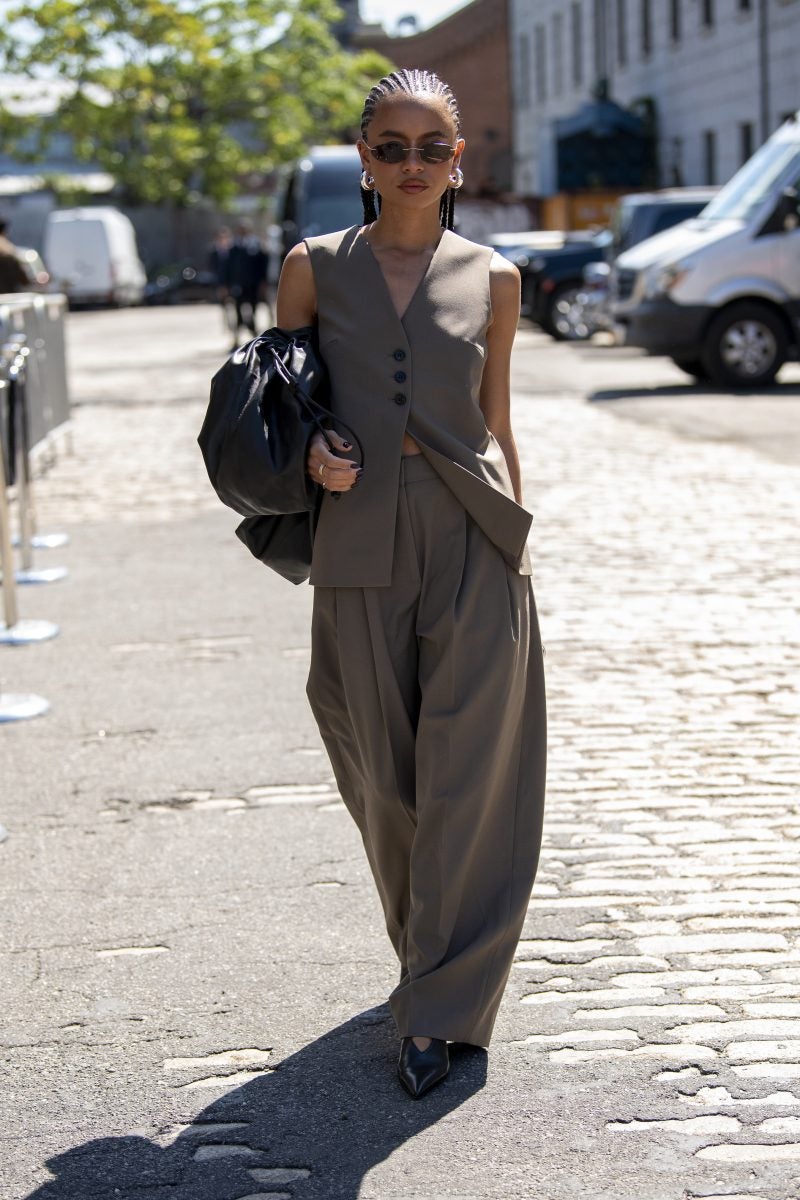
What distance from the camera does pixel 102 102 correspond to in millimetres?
62500

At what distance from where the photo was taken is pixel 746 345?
18.7 m

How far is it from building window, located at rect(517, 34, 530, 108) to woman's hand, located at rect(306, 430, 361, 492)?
56.8 metres

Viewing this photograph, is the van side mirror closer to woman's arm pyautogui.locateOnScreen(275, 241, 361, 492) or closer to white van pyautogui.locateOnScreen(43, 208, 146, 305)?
woman's arm pyautogui.locateOnScreen(275, 241, 361, 492)

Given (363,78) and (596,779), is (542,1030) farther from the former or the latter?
(363,78)

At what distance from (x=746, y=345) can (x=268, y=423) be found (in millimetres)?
15798

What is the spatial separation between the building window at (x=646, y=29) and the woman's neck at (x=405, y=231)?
140ft

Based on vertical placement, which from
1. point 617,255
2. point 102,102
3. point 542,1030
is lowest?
point 542,1030

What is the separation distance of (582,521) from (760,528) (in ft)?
3.65

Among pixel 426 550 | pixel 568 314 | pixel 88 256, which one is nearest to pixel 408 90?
pixel 426 550

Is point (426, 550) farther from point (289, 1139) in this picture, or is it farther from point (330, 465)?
point (289, 1139)

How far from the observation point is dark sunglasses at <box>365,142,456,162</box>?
3.59 metres

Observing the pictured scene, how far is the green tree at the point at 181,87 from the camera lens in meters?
59.9

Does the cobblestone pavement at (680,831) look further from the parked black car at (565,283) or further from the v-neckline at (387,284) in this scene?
the parked black car at (565,283)

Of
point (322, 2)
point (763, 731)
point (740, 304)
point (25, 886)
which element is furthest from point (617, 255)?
point (322, 2)
